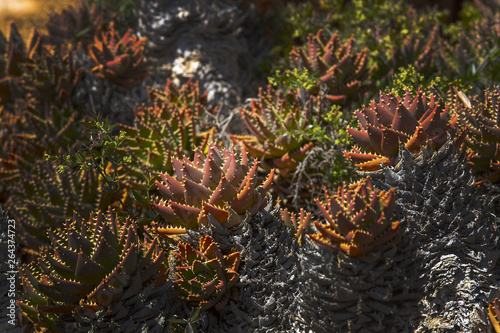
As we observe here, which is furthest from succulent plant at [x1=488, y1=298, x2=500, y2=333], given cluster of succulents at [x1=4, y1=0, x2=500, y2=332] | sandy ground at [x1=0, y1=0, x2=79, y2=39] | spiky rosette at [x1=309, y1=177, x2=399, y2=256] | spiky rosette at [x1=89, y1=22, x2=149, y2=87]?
sandy ground at [x1=0, y1=0, x2=79, y2=39]

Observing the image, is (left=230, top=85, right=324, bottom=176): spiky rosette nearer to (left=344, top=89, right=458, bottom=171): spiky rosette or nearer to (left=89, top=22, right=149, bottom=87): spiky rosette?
(left=344, top=89, right=458, bottom=171): spiky rosette

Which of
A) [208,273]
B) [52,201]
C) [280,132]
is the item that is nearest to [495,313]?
[208,273]

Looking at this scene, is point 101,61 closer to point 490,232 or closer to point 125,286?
point 125,286

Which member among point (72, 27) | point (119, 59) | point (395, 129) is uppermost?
point (72, 27)

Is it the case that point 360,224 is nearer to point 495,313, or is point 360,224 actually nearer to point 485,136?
point 495,313

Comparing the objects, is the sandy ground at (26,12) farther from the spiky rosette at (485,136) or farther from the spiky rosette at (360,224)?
the spiky rosette at (360,224)
